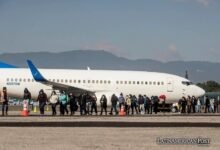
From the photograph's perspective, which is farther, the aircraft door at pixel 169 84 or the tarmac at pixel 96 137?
the aircraft door at pixel 169 84

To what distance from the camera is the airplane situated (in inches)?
2162

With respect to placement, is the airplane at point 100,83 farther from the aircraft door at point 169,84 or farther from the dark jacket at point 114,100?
the dark jacket at point 114,100

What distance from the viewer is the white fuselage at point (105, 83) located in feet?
181

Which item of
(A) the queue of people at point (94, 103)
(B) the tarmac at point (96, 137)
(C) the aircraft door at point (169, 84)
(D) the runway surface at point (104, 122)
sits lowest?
(B) the tarmac at point (96, 137)

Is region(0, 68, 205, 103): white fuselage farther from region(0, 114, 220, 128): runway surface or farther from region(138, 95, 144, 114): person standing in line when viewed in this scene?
region(0, 114, 220, 128): runway surface

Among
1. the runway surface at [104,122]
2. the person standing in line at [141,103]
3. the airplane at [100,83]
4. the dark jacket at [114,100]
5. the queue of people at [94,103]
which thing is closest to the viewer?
the runway surface at [104,122]

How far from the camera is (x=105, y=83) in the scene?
5541cm

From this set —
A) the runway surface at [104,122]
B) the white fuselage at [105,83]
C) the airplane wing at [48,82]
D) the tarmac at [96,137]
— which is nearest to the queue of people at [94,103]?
the white fuselage at [105,83]

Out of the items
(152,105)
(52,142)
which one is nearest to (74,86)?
(152,105)

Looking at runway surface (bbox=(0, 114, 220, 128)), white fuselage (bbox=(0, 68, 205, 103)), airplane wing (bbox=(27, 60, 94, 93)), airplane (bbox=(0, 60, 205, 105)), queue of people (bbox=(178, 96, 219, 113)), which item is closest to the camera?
runway surface (bbox=(0, 114, 220, 128))

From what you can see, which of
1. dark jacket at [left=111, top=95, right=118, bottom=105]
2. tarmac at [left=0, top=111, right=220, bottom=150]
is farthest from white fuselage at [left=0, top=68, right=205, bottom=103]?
tarmac at [left=0, top=111, right=220, bottom=150]

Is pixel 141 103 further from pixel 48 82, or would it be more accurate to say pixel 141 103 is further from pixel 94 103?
pixel 48 82

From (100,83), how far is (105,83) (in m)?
0.45

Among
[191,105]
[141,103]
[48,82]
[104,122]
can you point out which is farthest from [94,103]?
[104,122]
